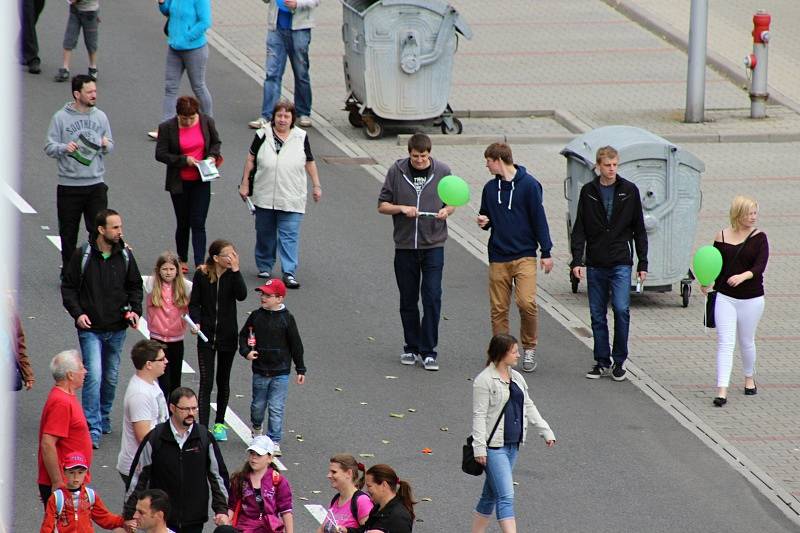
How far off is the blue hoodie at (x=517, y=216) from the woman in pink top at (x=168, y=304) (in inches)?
114

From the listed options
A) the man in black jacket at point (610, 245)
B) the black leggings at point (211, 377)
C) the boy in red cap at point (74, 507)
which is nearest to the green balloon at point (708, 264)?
the man in black jacket at point (610, 245)

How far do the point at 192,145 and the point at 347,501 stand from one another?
581 centimetres

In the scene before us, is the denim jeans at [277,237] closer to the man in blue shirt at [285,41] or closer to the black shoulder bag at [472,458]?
the man in blue shirt at [285,41]

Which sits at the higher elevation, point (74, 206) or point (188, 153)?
point (188, 153)

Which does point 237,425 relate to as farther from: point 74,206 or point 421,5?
point 421,5

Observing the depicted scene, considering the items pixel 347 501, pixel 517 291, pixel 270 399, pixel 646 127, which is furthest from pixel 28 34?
pixel 347 501

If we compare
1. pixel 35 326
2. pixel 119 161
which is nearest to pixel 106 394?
pixel 35 326

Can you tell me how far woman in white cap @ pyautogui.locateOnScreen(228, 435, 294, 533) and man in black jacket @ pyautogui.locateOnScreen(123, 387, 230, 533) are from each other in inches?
4.4

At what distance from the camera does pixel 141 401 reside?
7094 mm

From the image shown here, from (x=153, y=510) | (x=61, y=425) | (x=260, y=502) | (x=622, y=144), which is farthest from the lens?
(x=622, y=144)

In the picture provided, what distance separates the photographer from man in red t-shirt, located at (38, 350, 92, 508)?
22.4ft

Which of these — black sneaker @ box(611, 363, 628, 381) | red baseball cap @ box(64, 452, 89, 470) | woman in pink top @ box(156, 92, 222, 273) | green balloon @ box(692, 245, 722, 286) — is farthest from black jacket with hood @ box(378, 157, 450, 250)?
red baseball cap @ box(64, 452, 89, 470)

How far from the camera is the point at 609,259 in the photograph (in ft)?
34.2

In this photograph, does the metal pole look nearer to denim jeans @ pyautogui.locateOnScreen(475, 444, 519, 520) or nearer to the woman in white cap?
denim jeans @ pyautogui.locateOnScreen(475, 444, 519, 520)
